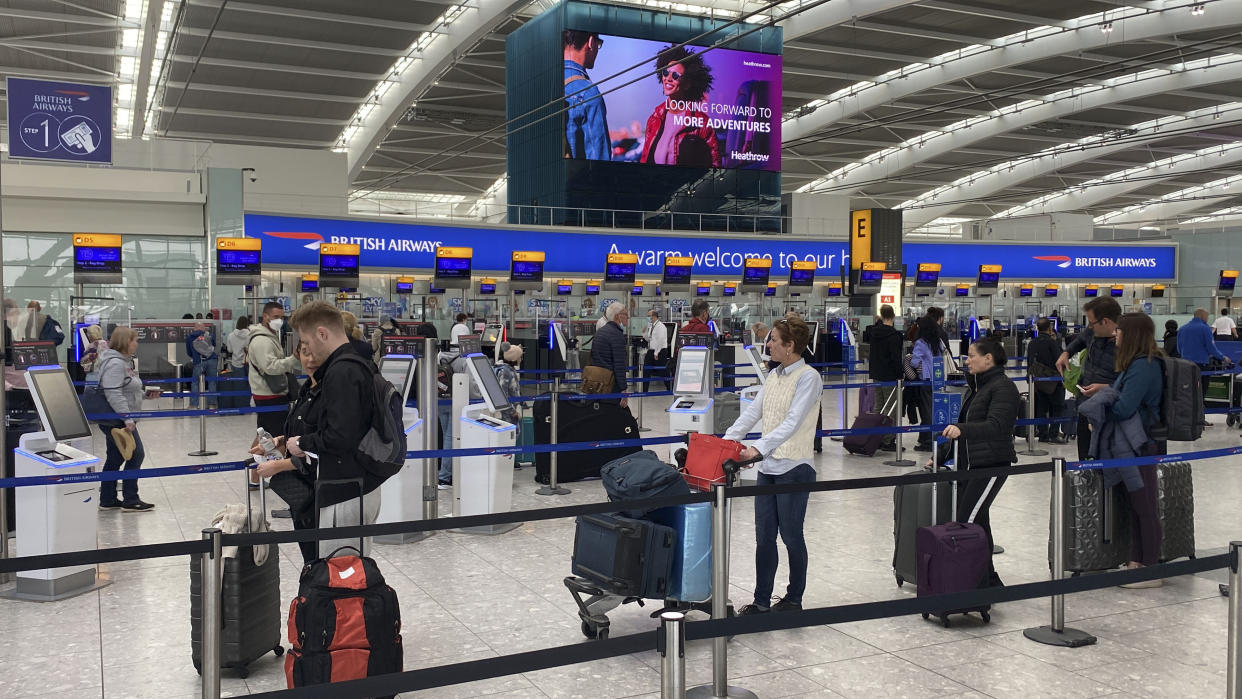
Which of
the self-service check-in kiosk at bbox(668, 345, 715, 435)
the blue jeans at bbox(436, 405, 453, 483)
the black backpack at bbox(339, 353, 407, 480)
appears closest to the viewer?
the black backpack at bbox(339, 353, 407, 480)

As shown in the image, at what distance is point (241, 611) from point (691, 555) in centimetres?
187

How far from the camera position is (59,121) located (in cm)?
1638

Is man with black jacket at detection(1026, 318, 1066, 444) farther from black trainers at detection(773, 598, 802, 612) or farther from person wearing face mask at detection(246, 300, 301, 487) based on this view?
person wearing face mask at detection(246, 300, 301, 487)

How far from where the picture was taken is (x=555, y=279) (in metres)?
24.6

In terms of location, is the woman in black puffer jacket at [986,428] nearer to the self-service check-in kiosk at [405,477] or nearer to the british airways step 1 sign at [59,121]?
the self-service check-in kiosk at [405,477]

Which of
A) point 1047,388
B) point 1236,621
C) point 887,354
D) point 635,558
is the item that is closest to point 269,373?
point 635,558

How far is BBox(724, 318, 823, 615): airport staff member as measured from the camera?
4.84 meters

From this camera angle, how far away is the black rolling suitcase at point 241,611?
4129mm

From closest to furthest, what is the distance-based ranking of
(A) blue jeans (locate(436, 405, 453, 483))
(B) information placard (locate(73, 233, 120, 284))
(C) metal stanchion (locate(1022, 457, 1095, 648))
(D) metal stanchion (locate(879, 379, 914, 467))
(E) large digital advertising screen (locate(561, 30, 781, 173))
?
(C) metal stanchion (locate(1022, 457, 1095, 648))
(A) blue jeans (locate(436, 405, 453, 483))
(D) metal stanchion (locate(879, 379, 914, 467))
(B) information placard (locate(73, 233, 120, 284))
(E) large digital advertising screen (locate(561, 30, 781, 173))

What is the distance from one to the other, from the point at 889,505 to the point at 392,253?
1673 cm

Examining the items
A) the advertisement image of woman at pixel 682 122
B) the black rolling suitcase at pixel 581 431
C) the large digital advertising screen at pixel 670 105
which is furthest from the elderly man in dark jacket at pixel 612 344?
the advertisement image of woman at pixel 682 122

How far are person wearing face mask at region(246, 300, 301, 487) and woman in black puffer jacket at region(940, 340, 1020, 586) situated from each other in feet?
17.3

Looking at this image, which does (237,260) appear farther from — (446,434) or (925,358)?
(925,358)

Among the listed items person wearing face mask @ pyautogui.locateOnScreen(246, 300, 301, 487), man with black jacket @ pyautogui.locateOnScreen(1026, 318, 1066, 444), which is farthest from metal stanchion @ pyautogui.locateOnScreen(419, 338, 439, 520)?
man with black jacket @ pyautogui.locateOnScreen(1026, 318, 1066, 444)
